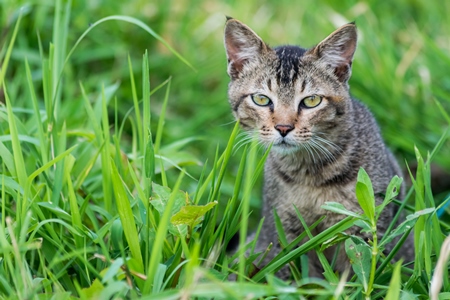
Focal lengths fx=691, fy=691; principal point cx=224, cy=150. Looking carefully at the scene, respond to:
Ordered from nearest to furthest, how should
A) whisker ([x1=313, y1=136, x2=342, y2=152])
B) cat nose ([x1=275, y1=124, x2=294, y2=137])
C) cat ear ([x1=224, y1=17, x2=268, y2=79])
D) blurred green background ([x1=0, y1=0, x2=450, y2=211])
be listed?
cat nose ([x1=275, y1=124, x2=294, y2=137]), whisker ([x1=313, y1=136, x2=342, y2=152]), cat ear ([x1=224, y1=17, x2=268, y2=79]), blurred green background ([x1=0, y1=0, x2=450, y2=211])

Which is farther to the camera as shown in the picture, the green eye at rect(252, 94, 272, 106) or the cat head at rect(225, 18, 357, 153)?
the green eye at rect(252, 94, 272, 106)

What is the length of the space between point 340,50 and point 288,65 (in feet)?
0.89

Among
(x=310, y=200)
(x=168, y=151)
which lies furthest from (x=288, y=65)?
(x=168, y=151)

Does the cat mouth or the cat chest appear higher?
the cat mouth

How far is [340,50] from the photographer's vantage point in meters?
3.40

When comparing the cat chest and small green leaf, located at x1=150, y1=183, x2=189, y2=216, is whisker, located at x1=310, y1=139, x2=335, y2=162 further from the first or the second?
small green leaf, located at x1=150, y1=183, x2=189, y2=216

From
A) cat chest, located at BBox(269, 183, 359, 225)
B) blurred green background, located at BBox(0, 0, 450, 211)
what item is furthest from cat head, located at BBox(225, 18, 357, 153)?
blurred green background, located at BBox(0, 0, 450, 211)

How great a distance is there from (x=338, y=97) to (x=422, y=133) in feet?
5.23

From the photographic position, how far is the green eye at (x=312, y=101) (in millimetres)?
3291

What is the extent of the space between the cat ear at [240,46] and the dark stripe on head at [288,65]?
11 cm

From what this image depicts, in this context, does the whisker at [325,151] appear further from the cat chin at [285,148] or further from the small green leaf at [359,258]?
the small green leaf at [359,258]

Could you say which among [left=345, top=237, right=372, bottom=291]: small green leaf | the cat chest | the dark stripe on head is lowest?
the cat chest

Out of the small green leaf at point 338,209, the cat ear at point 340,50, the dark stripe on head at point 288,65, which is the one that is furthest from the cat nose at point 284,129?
the small green leaf at point 338,209

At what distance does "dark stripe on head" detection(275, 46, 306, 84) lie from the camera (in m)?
3.32
